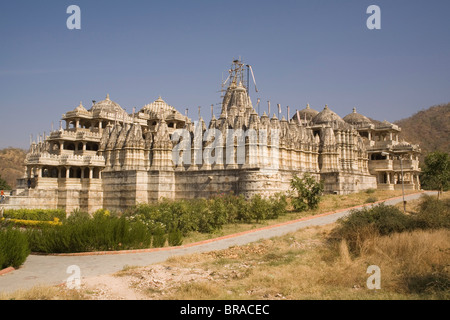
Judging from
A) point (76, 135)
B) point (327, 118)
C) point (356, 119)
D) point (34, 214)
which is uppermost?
point (356, 119)

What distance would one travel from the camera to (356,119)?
66500mm

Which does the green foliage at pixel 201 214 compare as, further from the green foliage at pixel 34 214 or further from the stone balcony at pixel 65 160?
the stone balcony at pixel 65 160

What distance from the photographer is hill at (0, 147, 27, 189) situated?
88.9 m

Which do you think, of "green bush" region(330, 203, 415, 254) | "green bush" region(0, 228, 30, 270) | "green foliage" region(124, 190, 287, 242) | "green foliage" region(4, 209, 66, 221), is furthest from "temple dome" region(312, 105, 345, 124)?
"green bush" region(0, 228, 30, 270)

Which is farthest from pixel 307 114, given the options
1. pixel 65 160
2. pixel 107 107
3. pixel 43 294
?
pixel 43 294

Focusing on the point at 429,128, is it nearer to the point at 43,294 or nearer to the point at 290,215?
the point at 290,215

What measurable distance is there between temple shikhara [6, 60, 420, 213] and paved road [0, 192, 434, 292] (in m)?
13.4

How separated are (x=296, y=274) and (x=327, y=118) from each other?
1663 inches

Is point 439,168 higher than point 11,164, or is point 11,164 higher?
point 11,164

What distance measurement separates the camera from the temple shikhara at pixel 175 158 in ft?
125

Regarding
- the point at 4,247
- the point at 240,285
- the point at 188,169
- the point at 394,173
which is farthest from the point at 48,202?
the point at 394,173

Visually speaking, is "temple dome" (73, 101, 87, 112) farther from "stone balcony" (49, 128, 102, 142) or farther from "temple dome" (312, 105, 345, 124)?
"temple dome" (312, 105, 345, 124)
